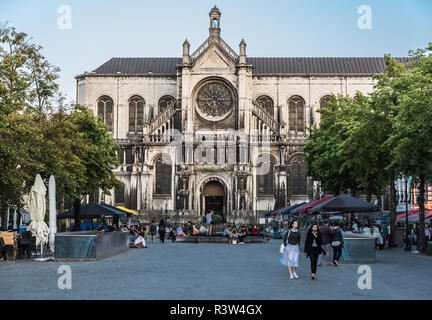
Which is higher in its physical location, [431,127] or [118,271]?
[431,127]

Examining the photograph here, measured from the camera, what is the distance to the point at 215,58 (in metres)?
69.2

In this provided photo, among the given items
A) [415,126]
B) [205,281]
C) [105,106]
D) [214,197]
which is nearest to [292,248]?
[205,281]

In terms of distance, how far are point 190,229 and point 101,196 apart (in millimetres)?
21258

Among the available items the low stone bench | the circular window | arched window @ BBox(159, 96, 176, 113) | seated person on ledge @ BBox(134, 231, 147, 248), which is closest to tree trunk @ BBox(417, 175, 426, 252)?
the low stone bench

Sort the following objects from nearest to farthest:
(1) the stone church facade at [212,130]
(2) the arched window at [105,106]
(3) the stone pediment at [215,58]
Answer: (1) the stone church facade at [212,130], (3) the stone pediment at [215,58], (2) the arched window at [105,106]

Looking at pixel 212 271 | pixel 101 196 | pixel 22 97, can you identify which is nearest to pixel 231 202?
pixel 101 196

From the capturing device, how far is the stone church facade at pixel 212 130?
217ft

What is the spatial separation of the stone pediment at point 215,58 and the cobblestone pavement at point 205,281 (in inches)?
1884

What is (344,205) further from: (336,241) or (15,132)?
(15,132)

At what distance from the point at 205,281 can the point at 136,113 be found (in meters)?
60.4

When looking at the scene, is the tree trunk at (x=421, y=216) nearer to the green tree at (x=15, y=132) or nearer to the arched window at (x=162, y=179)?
the green tree at (x=15, y=132)

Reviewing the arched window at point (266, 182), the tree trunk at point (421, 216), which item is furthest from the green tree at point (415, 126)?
the arched window at point (266, 182)

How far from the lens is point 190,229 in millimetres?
51469
